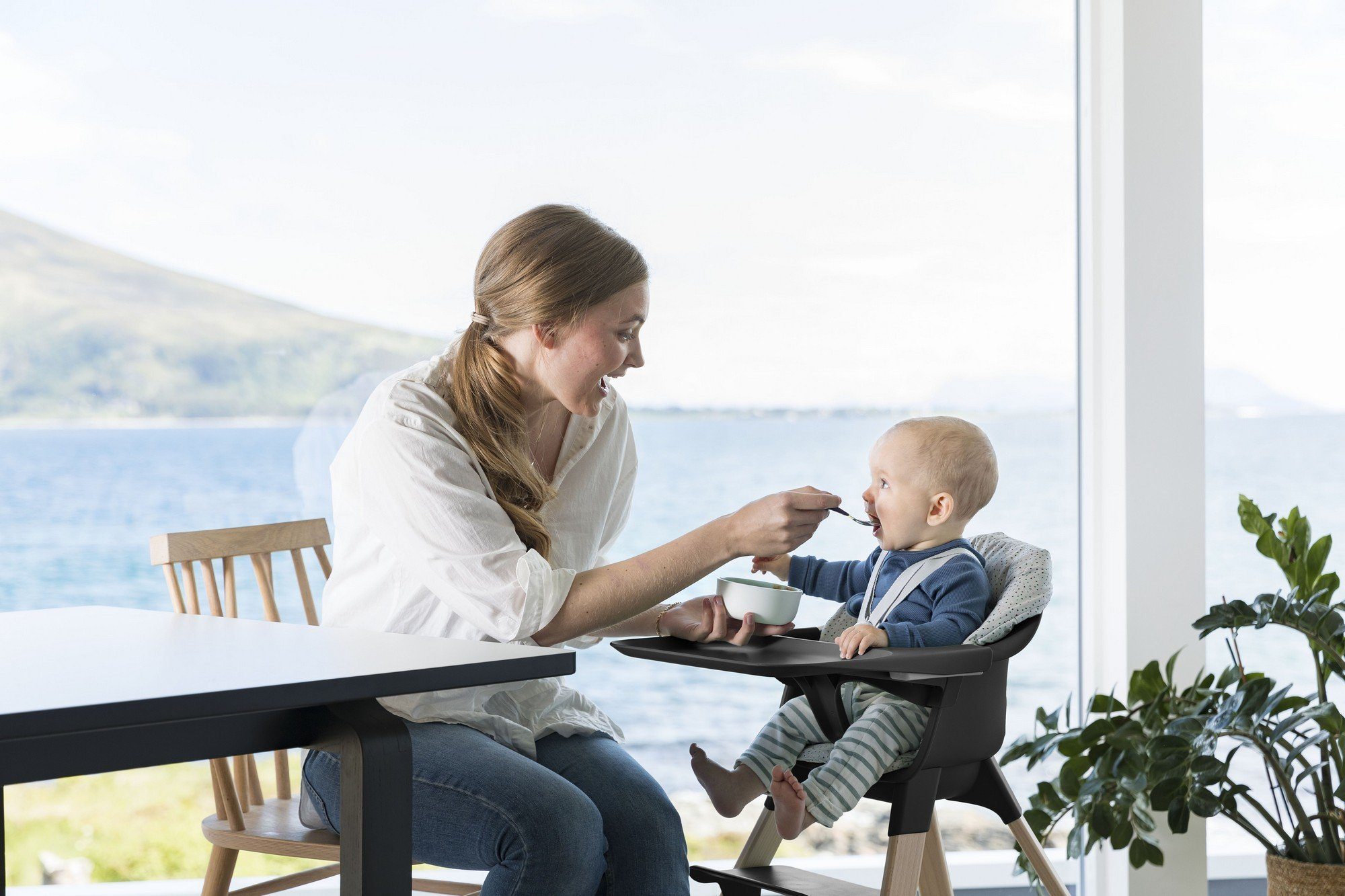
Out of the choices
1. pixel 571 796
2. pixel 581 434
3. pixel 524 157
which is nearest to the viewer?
pixel 571 796

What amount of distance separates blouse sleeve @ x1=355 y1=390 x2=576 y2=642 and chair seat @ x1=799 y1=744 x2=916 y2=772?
507 millimetres

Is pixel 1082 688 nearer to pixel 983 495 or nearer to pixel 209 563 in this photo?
pixel 983 495

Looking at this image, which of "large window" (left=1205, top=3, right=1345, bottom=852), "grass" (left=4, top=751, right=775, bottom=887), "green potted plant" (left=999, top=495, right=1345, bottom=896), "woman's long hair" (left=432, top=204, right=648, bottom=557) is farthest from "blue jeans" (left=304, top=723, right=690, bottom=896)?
"grass" (left=4, top=751, right=775, bottom=887)

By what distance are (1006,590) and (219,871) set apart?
121 cm

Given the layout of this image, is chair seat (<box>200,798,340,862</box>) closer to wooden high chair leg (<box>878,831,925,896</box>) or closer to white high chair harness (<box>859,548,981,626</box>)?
wooden high chair leg (<box>878,831,925,896</box>)

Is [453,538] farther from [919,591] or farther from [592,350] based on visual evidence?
[919,591]

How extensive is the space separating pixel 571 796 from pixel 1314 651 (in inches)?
59.6

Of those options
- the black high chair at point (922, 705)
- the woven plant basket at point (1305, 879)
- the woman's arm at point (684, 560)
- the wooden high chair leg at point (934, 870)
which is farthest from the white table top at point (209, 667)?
the woven plant basket at point (1305, 879)

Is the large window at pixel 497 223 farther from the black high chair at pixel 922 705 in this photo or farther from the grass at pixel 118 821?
the black high chair at pixel 922 705

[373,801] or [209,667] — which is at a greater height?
[209,667]

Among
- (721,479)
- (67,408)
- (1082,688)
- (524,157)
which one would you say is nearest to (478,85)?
(524,157)

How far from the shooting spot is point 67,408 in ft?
43.7

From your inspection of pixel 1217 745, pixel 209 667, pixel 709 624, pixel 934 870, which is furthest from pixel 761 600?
pixel 1217 745

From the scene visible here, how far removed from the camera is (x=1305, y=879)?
2055 mm
